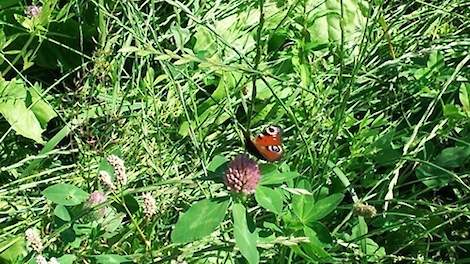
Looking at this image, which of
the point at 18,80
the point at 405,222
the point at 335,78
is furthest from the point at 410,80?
the point at 18,80

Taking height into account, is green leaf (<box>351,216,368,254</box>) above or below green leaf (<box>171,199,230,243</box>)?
below

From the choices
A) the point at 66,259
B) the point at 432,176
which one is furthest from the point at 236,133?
the point at 66,259

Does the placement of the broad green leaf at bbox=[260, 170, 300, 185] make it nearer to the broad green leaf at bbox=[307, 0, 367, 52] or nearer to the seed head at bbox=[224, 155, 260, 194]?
the seed head at bbox=[224, 155, 260, 194]

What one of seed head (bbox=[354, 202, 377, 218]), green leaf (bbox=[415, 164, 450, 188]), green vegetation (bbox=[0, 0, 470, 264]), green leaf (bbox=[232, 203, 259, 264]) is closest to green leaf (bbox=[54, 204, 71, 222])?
green vegetation (bbox=[0, 0, 470, 264])

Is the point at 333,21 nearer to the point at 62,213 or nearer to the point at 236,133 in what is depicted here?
the point at 236,133

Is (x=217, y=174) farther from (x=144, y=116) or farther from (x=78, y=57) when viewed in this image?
(x=78, y=57)

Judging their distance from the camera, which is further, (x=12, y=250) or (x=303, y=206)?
(x=12, y=250)

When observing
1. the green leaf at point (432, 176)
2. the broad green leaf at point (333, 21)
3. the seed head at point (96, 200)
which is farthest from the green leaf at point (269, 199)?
the broad green leaf at point (333, 21)
